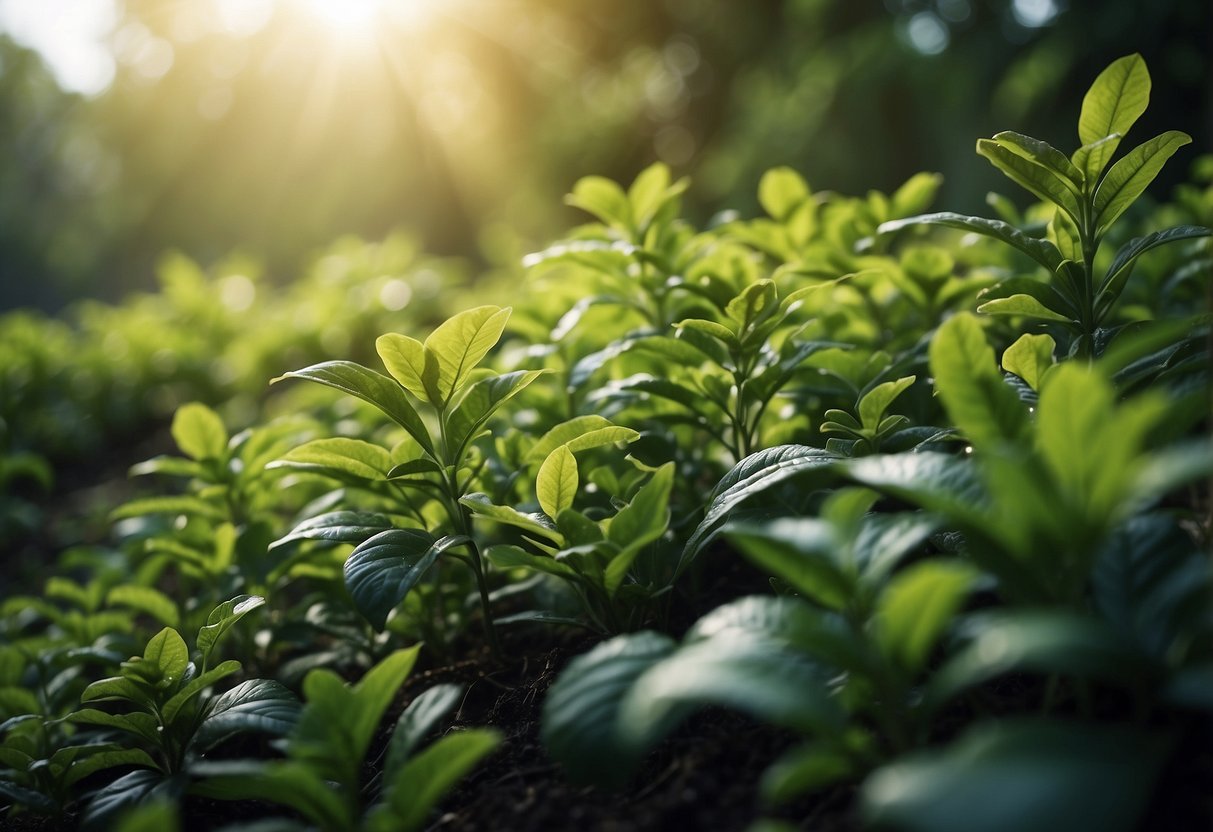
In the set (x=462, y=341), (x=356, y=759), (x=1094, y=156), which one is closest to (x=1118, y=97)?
(x=1094, y=156)

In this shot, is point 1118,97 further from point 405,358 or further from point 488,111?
point 488,111

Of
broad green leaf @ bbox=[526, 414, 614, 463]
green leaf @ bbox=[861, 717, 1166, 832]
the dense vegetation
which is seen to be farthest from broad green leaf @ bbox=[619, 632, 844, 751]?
broad green leaf @ bbox=[526, 414, 614, 463]

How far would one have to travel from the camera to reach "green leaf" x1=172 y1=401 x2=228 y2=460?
6.68ft

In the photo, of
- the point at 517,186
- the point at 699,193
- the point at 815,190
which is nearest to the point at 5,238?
the point at 517,186

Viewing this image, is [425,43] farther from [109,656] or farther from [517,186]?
[109,656]

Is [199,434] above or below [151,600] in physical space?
above

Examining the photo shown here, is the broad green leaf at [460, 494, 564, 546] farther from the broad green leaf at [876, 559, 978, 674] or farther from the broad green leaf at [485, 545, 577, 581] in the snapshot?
the broad green leaf at [876, 559, 978, 674]

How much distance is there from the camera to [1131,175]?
4.62 ft

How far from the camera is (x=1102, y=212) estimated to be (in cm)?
145

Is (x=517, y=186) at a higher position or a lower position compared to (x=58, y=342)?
higher

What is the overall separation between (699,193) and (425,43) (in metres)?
4.90

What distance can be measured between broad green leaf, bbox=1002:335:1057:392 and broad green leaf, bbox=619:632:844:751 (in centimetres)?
71

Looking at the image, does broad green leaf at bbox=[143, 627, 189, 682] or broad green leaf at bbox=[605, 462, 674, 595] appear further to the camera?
broad green leaf at bbox=[143, 627, 189, 682]

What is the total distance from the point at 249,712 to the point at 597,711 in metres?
0.72
